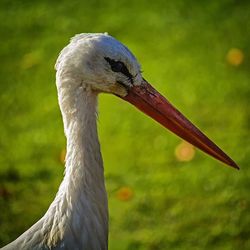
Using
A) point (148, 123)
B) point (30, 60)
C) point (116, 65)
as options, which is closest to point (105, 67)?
point (116, 65)

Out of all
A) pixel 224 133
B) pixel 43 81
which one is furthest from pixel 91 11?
pixel 224 133

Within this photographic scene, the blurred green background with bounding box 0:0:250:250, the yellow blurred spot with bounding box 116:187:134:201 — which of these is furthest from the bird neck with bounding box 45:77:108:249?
the yellow blurred spot with bounding box 116:187:134:201

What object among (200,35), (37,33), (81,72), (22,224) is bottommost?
(22,224)

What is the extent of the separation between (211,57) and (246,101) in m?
0.71

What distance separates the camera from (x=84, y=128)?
10.1 feet

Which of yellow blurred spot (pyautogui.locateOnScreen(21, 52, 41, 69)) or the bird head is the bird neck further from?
yellow blurred spot (pyautogui.locateOnScreen(21, 52, 41, 69))

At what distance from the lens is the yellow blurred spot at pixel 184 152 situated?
17.2 feet

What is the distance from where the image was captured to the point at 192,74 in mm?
6023

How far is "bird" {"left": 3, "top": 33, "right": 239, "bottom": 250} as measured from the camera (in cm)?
301

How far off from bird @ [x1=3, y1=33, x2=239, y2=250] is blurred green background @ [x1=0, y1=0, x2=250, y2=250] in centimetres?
139

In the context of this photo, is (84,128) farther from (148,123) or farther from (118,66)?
(148,123)

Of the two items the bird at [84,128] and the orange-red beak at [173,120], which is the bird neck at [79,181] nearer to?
the bird at [84,128]

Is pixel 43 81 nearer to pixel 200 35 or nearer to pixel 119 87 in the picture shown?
pixel 200 35

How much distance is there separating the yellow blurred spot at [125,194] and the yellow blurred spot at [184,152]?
19.1 inches
